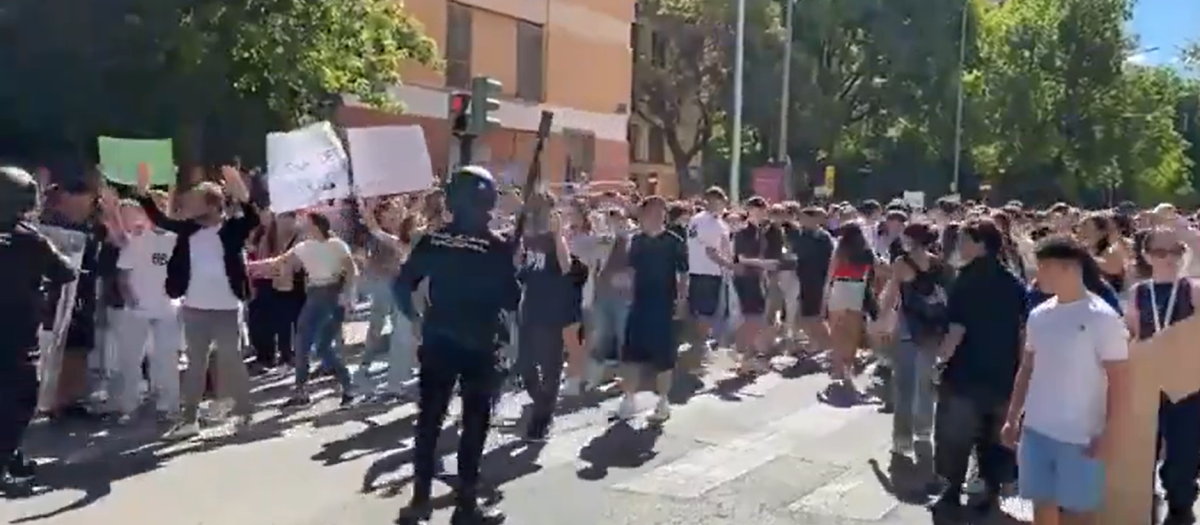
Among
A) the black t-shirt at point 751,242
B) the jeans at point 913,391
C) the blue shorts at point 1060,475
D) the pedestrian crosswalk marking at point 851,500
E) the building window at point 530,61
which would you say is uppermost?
the building window at point 530,61

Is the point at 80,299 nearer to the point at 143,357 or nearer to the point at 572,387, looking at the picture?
the point at 143,357

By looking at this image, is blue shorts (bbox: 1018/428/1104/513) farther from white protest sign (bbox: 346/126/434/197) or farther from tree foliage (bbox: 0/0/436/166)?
tree foliage (bbox: 0/0/436/166)

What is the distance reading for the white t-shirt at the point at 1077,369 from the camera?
6.61 metres

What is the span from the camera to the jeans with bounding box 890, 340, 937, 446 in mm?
10656

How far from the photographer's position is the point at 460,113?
17.3 meters

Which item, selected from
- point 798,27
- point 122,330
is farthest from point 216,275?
point 798,27

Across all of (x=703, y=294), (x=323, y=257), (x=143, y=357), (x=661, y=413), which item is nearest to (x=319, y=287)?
(x=323, y=257)

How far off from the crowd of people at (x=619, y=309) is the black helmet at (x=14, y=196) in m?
0.02

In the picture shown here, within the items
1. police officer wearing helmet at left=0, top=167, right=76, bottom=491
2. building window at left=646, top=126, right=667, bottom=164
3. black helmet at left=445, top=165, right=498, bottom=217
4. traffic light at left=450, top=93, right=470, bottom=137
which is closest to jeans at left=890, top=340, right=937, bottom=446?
black helmet at left=445, top=165, right=498, bottom=217

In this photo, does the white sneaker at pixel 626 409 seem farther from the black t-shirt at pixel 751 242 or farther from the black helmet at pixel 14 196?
the black helmet at pixel 14 196

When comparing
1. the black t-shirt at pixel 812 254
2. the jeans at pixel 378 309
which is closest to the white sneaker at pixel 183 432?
the jeans at pixel 378 309

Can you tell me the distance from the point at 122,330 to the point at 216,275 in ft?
4.15

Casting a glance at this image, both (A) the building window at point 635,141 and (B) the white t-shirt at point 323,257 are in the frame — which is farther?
(A) the building window at point 635,141

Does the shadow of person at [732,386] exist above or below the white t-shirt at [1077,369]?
below
